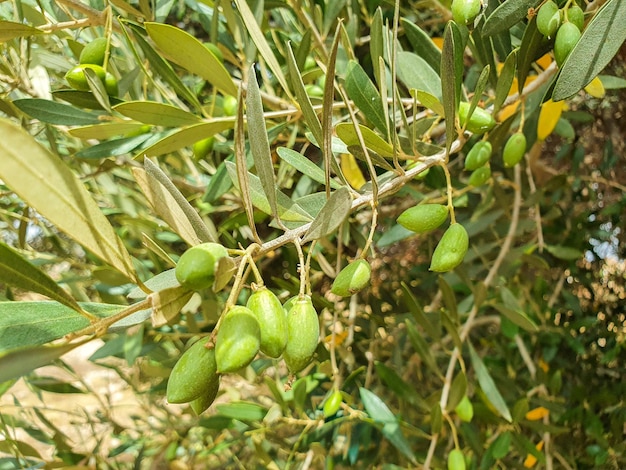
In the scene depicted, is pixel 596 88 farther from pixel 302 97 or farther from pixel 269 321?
pixel 269 321

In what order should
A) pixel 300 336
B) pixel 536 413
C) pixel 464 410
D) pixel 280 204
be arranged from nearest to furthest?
pixel 300 336
pixel 280 204
pixel 464 410
pixel 536 413

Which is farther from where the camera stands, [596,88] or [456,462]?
[456,462]

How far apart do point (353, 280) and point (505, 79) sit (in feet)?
1.01

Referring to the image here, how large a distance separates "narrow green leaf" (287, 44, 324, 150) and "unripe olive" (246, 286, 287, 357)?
160mm

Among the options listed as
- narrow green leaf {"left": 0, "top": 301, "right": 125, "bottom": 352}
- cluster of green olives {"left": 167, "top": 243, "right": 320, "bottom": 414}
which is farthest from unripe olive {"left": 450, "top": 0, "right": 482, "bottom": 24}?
A: narrow green leaf {"left": 0, "top": 301, "right": 125, "bottom": 352}

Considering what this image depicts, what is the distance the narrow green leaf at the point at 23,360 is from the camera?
0.31 m

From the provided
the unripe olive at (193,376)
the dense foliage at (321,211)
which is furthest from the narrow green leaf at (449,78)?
the unripe olive at (193,376)

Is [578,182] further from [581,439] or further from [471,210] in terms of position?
[581,439]

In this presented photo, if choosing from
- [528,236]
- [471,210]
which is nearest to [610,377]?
[528,236]

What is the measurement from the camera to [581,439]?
4.35 ft

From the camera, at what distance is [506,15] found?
566 mm

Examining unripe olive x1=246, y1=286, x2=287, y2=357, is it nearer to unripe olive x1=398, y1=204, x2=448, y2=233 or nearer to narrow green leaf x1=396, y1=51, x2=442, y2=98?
unripe olive x1=398, y1=204, x2=448, y2=233

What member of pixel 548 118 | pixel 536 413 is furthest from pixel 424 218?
pixel 536 413

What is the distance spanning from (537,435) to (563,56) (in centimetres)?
111
